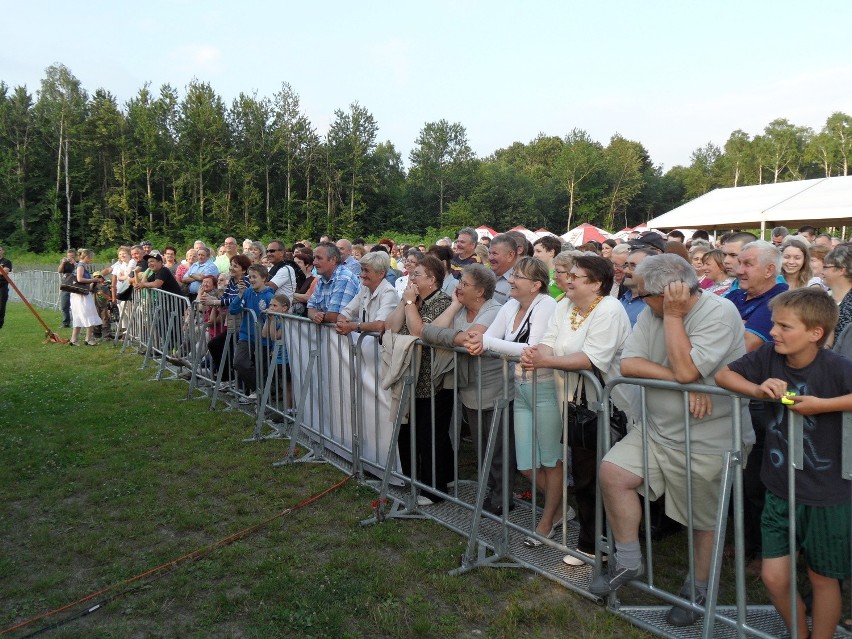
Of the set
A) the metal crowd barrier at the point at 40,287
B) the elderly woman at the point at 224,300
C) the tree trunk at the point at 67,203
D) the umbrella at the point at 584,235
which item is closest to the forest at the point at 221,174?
the tree trunk at the point at 67,203

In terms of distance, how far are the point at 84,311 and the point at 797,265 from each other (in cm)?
1372

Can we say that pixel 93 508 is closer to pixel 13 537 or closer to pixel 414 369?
pixel 13 537

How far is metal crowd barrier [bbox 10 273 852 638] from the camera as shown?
3.02 meters

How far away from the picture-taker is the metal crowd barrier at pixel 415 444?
302cm

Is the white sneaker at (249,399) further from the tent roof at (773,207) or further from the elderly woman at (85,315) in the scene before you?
the tent roof at (773,207)

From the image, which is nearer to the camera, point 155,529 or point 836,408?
point 836,408

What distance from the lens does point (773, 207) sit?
1602 centimetres

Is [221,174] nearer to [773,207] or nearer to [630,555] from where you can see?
[773,207]

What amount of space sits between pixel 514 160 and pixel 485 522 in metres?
→ 108

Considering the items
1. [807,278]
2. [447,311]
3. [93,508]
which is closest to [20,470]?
[93,508]

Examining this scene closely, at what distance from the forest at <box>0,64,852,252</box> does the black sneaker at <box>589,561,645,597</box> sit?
51307 mm

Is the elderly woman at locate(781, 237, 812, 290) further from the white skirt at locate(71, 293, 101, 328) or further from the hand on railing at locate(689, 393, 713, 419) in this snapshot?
the white skirt at locate(71, 293, 101, 328)

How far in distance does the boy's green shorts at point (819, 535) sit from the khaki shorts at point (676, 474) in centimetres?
34

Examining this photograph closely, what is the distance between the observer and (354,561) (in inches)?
168
